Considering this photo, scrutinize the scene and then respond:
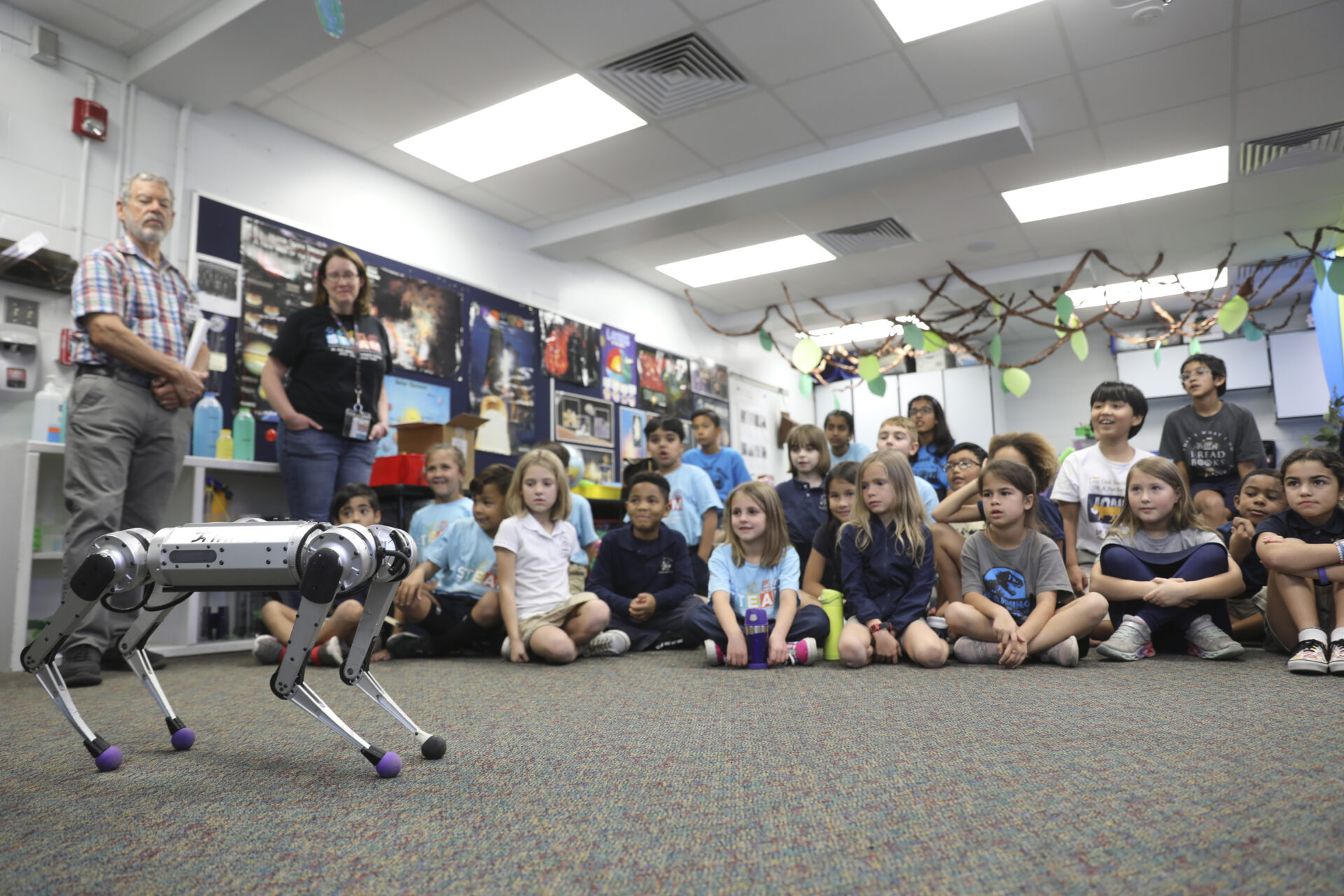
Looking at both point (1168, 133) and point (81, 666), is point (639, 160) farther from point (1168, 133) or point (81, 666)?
point (81, 666)

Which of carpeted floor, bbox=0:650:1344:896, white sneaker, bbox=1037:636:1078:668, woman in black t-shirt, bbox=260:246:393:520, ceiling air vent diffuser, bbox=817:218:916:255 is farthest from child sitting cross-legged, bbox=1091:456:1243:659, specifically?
ceiling air vent diffuser, bbox=817:218:916:255


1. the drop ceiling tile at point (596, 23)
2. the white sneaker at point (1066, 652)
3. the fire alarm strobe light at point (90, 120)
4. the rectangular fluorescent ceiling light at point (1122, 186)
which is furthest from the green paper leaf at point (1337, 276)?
the fire alarm strobe light at point (90, 120)

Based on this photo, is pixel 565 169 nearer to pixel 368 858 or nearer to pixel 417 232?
pixel 417 232

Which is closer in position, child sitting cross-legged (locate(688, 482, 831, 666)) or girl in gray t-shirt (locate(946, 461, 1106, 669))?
girl in gray t-shirt (locate(946, 461, 1106, 669))

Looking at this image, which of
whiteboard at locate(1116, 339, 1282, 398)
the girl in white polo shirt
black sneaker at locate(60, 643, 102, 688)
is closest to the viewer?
black sneaker at locate(60, 643, 102, 688)

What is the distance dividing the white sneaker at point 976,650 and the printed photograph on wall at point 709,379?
15.7 ft

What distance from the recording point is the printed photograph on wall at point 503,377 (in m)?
5.08

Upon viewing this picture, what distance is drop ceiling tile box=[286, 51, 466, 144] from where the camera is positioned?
3689mm

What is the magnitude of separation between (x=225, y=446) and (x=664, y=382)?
147 inches

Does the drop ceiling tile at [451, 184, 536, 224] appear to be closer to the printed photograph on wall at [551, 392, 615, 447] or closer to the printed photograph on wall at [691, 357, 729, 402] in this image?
the printed photograph on wall at [551, 392, 615, 447]

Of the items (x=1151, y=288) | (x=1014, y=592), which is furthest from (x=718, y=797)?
(x=1151, y=288)

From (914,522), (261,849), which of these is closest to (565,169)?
(914,522)

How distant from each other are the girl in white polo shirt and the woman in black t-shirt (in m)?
0.71

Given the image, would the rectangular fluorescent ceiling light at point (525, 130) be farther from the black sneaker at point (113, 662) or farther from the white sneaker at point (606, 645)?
the black sneaker at point (113, 662)
